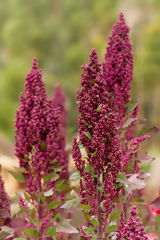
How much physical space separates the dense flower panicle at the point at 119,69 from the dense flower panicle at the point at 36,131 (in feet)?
0.43

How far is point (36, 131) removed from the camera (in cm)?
80

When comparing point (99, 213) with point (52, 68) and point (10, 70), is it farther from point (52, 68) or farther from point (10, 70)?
point (52, 68)

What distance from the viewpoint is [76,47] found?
291 inches

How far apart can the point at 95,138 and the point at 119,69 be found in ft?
0.73

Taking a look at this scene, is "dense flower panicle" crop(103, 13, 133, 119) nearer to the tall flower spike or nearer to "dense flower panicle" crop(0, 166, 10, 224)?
the tall flower spike

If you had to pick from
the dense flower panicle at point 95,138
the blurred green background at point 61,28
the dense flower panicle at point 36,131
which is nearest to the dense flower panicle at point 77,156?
the dense flower panicle at point 95,138

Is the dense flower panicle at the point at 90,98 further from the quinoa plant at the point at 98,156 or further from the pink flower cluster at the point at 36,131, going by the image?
the pink flower cluster at the point at 36,131

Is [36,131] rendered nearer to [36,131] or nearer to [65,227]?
[36,131]

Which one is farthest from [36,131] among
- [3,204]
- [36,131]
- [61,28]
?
[61,28]

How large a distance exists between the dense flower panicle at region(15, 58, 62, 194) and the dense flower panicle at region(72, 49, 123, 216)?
16cm

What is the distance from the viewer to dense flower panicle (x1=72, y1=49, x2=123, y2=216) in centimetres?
62

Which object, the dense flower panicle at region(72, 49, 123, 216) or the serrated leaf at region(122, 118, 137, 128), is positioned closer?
the dense flower panicle at region(72, 49, 123, 216)

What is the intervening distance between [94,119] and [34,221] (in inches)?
11.0

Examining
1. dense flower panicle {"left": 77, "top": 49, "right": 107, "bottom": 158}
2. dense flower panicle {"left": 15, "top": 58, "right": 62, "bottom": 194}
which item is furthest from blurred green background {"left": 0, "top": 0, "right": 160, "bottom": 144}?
dense flower panicle {"left": 77, "top": 49, "right": 107, "bottom": 158}
